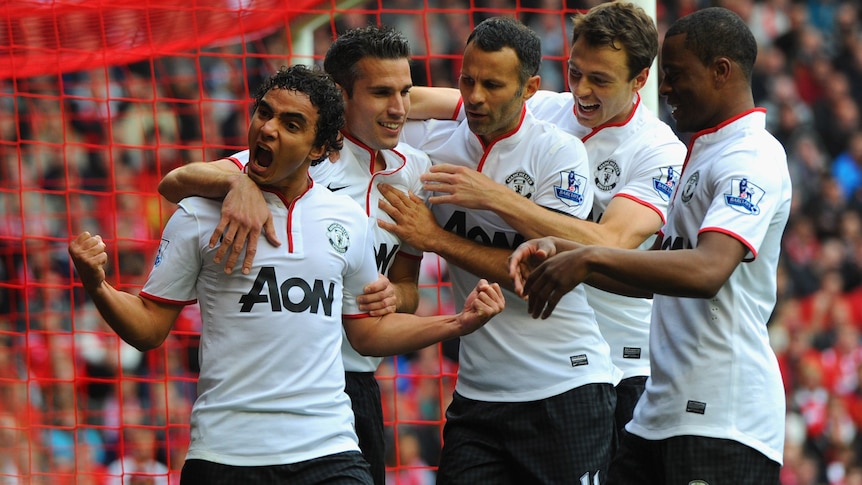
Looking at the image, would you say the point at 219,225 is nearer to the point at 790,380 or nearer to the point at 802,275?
the point at 790,380

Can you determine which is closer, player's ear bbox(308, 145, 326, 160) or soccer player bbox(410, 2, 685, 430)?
player's ear bbox(308, 145, 326, 160)

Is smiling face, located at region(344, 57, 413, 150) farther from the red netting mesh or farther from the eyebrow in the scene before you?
the red netting mesh

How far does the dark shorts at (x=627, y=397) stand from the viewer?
14.3ft

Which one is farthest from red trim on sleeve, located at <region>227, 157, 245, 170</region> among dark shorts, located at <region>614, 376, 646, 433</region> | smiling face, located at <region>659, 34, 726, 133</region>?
dark shorts, located at <region>614, 376, 646, 433</region>

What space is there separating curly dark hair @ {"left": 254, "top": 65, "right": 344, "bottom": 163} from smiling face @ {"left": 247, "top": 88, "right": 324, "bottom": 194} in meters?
0.02

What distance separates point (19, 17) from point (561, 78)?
674 centimetres

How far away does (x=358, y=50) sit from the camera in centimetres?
391

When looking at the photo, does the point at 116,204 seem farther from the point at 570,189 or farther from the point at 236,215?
the point at 236,215

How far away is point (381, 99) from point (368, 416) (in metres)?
1.05

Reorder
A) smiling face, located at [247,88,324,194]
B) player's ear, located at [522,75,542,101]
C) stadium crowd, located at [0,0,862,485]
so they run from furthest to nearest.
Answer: stadium crowd, located at [0,0,862,485], player's ear, located at [522,75,542,101], smiling face, located at [247,88,324,194]

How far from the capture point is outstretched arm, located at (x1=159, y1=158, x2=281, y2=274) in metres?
3.23

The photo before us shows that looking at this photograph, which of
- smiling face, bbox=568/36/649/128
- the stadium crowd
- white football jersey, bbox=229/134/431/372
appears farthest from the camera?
the stadium crowd

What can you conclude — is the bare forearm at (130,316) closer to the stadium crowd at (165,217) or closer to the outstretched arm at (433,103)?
the outstretched arm at (433,103)

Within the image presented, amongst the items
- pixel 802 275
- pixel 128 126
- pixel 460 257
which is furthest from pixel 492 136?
pixel 802 275
